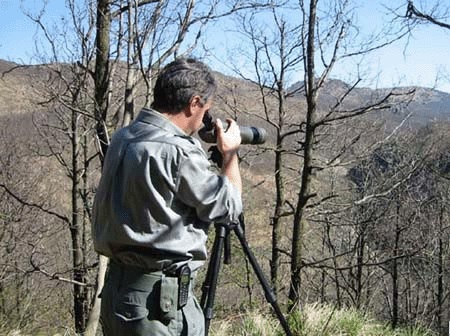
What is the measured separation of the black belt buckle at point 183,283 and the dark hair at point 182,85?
0.49 m

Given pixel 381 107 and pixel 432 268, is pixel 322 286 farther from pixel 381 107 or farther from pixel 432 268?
pixel 381 107

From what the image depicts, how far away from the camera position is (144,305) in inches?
68.8

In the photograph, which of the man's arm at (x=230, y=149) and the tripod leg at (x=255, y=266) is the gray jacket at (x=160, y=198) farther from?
the tripod leg at (x=255, y=266)

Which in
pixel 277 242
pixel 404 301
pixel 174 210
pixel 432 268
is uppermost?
pixel 174 210

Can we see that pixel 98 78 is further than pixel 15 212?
No

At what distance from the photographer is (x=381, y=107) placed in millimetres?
8023

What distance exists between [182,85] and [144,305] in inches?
26.1

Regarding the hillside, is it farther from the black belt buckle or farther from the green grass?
the black belt buckle

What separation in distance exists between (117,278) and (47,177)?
57.4 ft

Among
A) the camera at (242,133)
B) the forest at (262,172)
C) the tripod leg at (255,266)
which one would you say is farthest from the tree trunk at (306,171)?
the camera at (242,133)

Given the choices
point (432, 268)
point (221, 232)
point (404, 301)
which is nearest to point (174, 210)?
point (221, 232)

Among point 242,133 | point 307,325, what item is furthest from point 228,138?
point 307,325

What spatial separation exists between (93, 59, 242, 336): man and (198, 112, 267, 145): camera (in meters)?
0.23

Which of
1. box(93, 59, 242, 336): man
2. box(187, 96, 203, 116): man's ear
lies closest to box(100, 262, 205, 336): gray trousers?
box(93, 59, 242, 336): man
